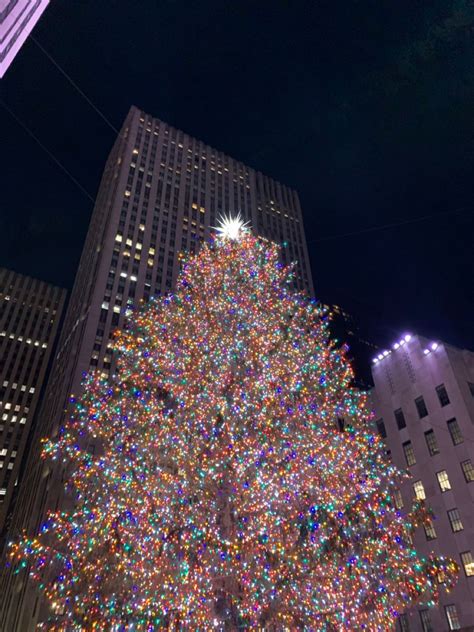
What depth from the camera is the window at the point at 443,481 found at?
22.7 metres

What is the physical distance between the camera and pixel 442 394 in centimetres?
2511

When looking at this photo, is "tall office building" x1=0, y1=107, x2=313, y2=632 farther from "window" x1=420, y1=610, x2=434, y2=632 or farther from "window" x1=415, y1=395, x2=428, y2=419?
"window" x1=415, y1=395, x2=428, y2=419

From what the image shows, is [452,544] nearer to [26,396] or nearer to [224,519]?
[224,519]

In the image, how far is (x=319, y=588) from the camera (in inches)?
401

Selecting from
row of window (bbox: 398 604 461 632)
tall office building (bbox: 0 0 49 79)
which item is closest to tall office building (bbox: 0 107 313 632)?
row of window (bbox: 398 604 461 632)

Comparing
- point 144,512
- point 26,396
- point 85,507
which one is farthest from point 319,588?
point 26,396

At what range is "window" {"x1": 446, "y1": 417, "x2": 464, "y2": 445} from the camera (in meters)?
23.1

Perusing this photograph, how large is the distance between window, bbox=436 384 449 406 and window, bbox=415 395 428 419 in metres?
1.12

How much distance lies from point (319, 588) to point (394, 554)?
6.82 ft

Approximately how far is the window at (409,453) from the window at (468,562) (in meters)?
5.35

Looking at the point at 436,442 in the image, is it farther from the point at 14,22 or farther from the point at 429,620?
the point at 14,22

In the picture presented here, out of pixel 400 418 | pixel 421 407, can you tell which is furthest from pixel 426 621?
pixel 421 407

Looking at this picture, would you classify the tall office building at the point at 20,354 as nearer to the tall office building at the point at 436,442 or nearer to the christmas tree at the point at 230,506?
the tall office building at the point at 436,442

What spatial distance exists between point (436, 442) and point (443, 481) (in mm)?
2142
